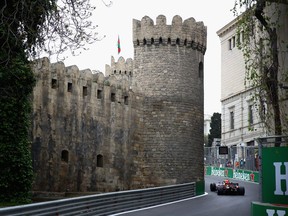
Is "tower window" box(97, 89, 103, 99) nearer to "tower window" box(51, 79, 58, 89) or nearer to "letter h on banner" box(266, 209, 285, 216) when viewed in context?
"tower window" box(51, 79, 58, 89)

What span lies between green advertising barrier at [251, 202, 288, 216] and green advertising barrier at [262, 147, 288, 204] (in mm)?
304

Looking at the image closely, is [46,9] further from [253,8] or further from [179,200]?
[179,200]

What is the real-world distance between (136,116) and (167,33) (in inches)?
191

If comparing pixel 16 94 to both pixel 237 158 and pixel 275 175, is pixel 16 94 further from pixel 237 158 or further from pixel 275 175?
pixel 237 158

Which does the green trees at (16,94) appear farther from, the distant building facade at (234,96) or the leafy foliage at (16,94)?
the distant building facade at (234,96)

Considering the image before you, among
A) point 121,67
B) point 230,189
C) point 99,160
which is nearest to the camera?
point 99,160

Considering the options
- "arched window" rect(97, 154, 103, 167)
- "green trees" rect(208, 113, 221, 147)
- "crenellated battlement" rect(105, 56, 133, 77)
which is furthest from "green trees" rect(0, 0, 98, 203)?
"green trees" rect(208, 113, 221, 147)

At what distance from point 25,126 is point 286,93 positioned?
31.7 ft

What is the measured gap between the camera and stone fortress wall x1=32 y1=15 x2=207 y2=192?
25984mm

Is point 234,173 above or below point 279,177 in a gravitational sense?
below

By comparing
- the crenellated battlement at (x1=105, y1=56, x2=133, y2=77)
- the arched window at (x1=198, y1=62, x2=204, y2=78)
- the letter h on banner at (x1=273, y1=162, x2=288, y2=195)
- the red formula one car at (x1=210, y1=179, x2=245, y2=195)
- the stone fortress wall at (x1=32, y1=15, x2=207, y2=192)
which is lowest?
the red formula one car at (x1=210, y1=179, x2=245, y2=195)

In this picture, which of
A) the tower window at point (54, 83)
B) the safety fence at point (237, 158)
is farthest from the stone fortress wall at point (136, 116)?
the safety fence at point (237, 158)

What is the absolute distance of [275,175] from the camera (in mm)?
9320

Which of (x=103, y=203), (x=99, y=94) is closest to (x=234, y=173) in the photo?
(x=99, y=94)
